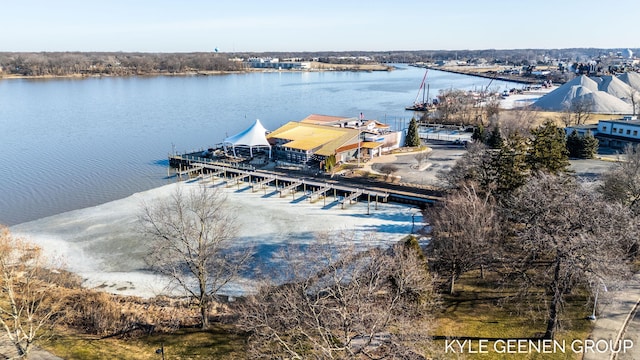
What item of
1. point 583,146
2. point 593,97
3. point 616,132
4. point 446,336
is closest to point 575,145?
point 583,146

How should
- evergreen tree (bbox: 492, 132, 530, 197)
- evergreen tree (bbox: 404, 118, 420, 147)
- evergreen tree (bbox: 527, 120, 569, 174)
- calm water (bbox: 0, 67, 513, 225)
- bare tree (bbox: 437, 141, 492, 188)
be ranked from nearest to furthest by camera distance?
evergreen tree (bbox: 492, 132, 530, 197)
evergreen tree (bbox: 527, 120, 569, 174)
bare tree (bbox: 437, 141, 492, 188)
calm water (bbox: 0, 67, 513, 225)
evergreen tree (bbox: 404, 118, 420, 147)

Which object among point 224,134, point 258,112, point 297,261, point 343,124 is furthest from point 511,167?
point 258,112

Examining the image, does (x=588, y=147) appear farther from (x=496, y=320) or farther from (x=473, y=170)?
(x=496, y=320)

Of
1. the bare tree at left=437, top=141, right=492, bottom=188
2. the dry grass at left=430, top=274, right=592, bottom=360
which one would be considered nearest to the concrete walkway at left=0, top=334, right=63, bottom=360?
the dry grass at left=430, top=274, right=592, bottom=360

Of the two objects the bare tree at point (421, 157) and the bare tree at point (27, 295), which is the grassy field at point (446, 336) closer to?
the bare tree at point (27, 295)

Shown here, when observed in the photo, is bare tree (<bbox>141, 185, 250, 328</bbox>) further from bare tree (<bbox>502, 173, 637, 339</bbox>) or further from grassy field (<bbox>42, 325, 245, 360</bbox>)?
bare tree (<bbox>502, 173, 637, 339</bbox>)

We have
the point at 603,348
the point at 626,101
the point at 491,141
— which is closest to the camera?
the point at 603,348

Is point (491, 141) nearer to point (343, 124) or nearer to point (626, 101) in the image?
point (343, 124)
